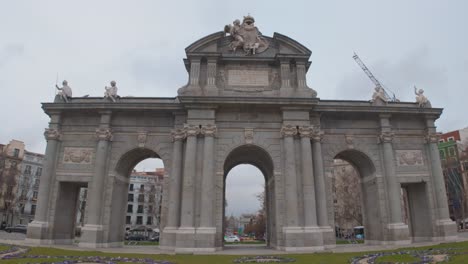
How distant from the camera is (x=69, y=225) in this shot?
2528 centimetres

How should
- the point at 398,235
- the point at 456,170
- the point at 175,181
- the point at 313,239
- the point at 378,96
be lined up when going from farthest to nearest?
1. the point at 456,170
2. the point at 378,96
3. the point at 398,235
4. the point at 175,181
5. the point at 313,239

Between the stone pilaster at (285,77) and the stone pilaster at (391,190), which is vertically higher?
the stone pilaster at (285,77)

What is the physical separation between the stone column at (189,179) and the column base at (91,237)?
19.4 ft

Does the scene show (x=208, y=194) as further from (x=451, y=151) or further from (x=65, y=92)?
(x=451, y=151)

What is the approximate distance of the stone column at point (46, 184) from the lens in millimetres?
23000

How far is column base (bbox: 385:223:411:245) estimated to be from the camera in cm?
2320

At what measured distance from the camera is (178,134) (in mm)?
24203

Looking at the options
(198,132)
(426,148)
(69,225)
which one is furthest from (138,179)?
(426,148)

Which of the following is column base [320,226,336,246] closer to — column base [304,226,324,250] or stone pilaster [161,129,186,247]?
column base [304,226,324,250]

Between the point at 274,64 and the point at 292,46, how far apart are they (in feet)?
6.22

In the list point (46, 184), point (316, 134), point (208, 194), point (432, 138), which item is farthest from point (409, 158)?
point (46, 184)

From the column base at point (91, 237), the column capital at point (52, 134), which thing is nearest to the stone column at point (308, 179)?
the column base at point (91, 237)

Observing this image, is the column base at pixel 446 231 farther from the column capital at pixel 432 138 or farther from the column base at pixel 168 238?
the column base at pixel 168 238

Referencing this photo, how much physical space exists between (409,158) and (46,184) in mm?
26718
